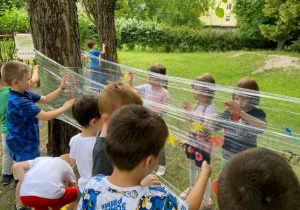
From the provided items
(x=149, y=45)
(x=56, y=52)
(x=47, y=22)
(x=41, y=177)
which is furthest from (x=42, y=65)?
(x=149, y=45)

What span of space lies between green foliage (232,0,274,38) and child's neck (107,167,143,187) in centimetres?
1842

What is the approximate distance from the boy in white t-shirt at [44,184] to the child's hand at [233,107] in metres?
1.36

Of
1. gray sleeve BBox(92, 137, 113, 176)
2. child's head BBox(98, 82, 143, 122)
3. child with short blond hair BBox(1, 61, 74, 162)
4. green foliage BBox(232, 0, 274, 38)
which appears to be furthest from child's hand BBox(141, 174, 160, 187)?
green foliage BBox(232, 0, 274, 38)

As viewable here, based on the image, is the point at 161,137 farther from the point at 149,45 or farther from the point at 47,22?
the point at 149,45

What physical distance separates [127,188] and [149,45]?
61.7 feet

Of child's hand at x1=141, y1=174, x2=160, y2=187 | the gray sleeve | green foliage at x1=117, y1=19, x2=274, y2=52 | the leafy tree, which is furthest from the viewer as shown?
green foliage at x1=117, y1=19, x2=274, y2=52

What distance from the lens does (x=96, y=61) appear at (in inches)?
137

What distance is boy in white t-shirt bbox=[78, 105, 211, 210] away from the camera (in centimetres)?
109

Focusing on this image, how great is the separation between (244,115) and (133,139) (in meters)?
0.99

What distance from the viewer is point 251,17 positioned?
60.1 feet

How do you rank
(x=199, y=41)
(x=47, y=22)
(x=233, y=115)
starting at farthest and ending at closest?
(x=199, y=41)
(x=47, y=22)
(x=233, y=115)

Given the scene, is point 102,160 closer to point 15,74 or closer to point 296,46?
point 15,74

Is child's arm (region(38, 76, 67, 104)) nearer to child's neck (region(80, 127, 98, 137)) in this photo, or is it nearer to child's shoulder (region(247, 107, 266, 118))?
child's neck (region(80, 127, 98, 137))

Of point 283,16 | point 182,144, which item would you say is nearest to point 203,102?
point 182,144
